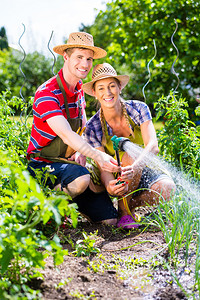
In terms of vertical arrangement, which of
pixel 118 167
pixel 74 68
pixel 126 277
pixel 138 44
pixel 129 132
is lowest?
pixel 126 277

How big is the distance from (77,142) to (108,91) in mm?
540

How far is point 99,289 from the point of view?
1.77m

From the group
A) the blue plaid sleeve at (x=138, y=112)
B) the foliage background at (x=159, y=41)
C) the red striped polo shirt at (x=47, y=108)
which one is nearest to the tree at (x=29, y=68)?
the foliage background at (x=159, y=41)

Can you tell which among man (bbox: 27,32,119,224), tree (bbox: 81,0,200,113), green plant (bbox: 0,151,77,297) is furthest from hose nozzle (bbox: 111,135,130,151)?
tree (bbox: 81,0,200,113)

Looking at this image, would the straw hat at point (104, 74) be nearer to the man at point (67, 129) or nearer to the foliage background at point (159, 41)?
the man at point (67, 129)

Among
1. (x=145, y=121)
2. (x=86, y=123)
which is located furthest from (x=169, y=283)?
(x=86, y=123)

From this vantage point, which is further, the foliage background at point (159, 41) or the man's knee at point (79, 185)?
the foliage background at point (159, 41)

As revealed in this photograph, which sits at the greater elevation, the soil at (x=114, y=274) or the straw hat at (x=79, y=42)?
the straw hat at (x=79, y=42)

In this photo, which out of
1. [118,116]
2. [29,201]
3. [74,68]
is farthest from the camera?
[118,116]

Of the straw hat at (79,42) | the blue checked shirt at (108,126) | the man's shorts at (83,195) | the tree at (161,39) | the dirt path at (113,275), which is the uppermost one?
the tree at (161,39)

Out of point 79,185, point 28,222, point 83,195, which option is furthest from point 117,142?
point 28,222

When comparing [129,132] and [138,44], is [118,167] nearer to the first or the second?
[129,132]

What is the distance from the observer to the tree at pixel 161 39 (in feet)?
17.5

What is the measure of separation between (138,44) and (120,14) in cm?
69
